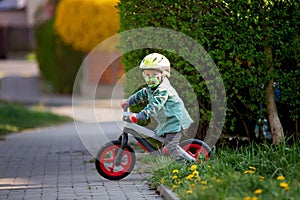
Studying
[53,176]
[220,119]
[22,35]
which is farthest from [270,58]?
[22,35]

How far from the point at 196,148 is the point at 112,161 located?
3.22 ft

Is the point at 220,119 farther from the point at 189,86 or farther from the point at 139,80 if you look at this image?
the point at 139,80

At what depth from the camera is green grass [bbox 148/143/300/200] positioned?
5633mm

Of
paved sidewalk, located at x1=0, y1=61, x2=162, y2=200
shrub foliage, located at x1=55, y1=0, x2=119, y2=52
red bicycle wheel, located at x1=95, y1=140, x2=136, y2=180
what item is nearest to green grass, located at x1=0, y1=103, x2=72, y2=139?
paved sidewalk, located at x1=0, y1=61, x2=162, y2=200

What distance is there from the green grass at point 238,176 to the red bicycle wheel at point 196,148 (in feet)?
0.50

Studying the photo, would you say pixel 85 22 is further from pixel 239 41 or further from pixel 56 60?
pixel 239 41

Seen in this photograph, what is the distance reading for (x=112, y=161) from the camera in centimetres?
797

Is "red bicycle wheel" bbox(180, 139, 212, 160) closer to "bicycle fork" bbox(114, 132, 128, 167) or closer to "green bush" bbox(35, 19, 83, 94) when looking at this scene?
"bicycle fork" bbox(114, 132, 128, 167)

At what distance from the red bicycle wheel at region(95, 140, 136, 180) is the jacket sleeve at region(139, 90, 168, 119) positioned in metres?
0.63

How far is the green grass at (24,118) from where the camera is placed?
1588 centimetres

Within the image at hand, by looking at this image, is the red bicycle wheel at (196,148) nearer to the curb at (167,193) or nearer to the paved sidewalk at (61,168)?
the paved sidewalk at (61,168)

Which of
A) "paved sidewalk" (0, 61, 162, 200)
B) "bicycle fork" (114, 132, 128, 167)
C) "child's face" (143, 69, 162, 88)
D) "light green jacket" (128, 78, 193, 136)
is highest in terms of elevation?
"child's face" (143, 69, 162, 88)

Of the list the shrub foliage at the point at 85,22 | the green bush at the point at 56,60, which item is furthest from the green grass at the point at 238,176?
the green bush at the point at 56,60

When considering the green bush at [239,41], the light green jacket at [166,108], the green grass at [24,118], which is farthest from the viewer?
the green grass at [24,118]
